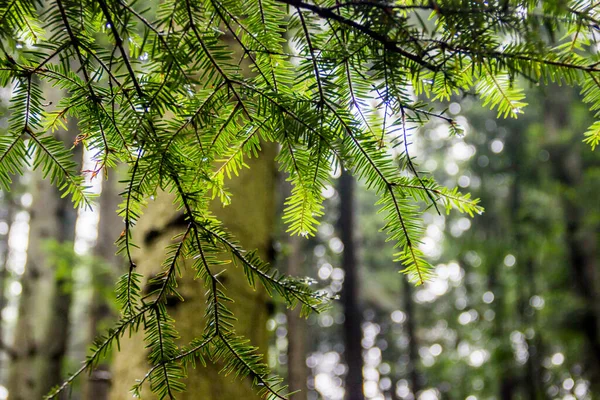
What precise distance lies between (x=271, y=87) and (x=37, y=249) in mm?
4242

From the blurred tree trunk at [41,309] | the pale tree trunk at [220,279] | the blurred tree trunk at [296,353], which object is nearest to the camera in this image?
the pale tree trunk at [220,279]

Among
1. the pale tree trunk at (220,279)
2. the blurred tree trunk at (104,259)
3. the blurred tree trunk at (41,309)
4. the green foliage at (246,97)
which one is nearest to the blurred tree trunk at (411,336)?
the blurred tree trunk at (104,259)

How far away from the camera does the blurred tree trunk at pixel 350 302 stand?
740 centimetres

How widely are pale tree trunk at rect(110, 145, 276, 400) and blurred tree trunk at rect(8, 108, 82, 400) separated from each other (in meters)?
2.38

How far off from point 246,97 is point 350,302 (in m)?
7.31

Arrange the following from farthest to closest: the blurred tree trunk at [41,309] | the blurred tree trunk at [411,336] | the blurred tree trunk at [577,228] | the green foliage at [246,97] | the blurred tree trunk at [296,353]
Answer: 1. the blurred tree trunk at [411,336]
2. the blurred tree trunk at [296,353]
3. the blurred tree trunk at [577,228]
4. the blurred tree trunk at [41,309]
5. the green foliage at [246,97]

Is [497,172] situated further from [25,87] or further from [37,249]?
[25,87]

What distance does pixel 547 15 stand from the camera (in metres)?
0.75

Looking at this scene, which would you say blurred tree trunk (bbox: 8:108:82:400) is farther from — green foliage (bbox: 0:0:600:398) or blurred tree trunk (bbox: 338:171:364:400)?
blurred tree trunk (bbox: 338:171:364:400)

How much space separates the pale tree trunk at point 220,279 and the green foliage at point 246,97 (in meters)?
0.58

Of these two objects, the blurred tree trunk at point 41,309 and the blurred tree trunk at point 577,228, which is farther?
the blurred tree trunk at point 577,228

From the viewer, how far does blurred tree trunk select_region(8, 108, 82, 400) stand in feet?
12.6

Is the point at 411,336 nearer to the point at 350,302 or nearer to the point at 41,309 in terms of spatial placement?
the point at 350,302

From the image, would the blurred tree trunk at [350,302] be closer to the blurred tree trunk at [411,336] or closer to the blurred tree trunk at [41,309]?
the blurred tree trunk at [41,309]
